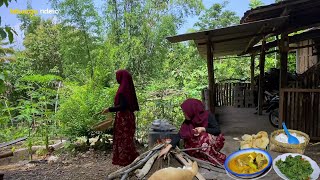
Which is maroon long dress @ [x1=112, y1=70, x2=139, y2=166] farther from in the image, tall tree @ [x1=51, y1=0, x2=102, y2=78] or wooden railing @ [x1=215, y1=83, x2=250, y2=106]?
wooden railing @ [x1=215, y1=83, x2=250, y2=106]

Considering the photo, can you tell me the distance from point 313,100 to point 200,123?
314cm

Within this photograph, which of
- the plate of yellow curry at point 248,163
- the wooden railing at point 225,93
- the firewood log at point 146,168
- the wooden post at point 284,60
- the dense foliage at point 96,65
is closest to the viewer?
the firewood log at point 146,168

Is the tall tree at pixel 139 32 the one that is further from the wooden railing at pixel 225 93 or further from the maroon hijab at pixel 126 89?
the maroon hijab at pixel 126 89

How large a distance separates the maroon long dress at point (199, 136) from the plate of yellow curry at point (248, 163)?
24cm

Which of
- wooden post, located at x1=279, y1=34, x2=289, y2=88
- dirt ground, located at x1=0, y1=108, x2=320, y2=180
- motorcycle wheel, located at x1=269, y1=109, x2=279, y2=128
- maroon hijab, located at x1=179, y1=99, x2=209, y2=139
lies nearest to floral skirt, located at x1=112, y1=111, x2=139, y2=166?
dirt ground, located at x1=0, y1=108, x2=320, y2=180

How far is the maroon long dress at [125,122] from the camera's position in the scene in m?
4.98

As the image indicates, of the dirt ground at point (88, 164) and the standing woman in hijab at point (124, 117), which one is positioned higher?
the standing woman in hijab at point (124, 117)

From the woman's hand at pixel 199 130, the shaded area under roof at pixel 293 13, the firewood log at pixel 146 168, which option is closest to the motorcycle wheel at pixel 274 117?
the shaded area under roof at pixel 293 13

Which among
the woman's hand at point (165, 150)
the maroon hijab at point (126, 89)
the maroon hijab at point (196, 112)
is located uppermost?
the maroon hijab at point (126, 89)

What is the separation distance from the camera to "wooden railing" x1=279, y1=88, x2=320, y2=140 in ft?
19.1

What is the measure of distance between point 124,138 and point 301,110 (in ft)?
10.4

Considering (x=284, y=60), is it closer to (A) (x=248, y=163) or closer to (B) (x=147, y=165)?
(A) (x=248, y=163)

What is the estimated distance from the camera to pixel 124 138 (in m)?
5.23

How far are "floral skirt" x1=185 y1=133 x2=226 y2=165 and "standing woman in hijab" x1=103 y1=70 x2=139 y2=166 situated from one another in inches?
60.8
